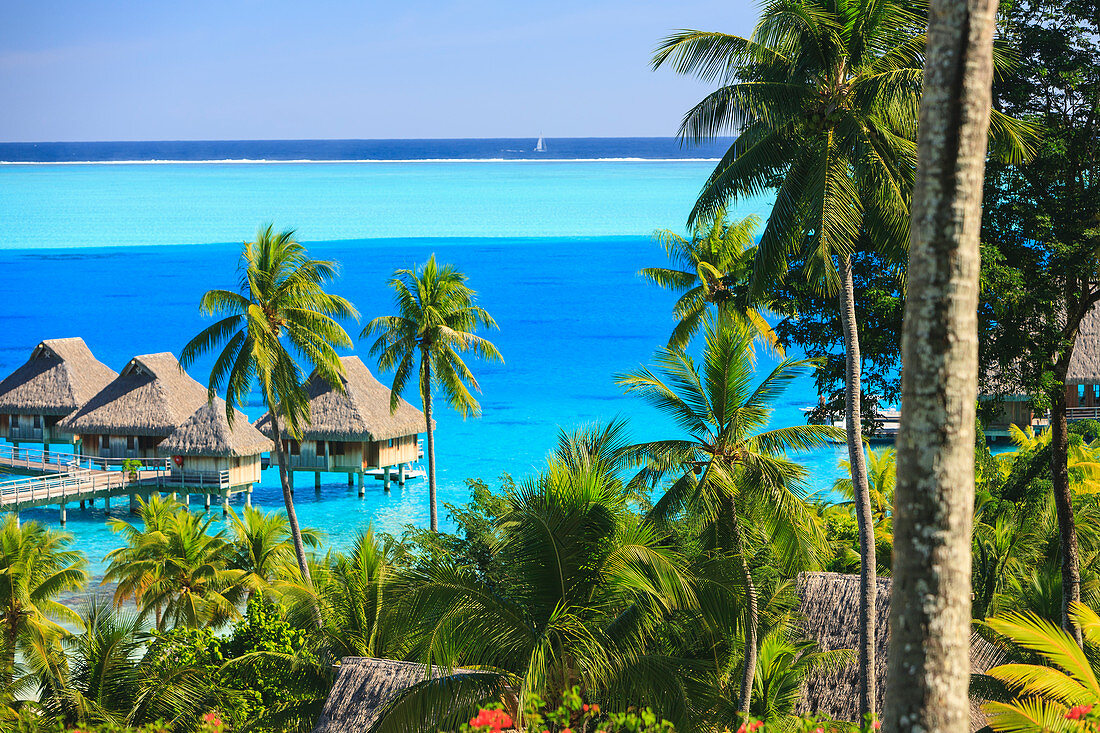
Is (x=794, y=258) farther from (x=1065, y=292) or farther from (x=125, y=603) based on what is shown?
(x=125, y=603)

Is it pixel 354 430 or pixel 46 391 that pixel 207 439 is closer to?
pixel 354 430

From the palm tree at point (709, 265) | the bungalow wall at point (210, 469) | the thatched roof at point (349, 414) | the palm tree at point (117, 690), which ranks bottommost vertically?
the palm tree at point (117, 690)

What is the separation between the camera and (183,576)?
22.2 m

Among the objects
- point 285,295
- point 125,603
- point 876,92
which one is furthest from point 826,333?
point 125,603

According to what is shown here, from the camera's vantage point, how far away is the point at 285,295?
22578 mm

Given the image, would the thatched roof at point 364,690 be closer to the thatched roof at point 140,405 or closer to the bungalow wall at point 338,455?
the bungalow wall at point 338,455

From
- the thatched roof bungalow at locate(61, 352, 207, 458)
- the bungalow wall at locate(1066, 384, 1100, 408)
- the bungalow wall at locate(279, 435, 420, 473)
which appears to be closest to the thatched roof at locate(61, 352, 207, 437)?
the thatched roof bungalow at locate(61, 352, 207, 458)

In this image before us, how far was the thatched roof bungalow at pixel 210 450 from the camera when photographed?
38469 millimetres

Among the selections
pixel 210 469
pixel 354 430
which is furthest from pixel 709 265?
pixel 210 469

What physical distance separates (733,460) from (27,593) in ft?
45.5

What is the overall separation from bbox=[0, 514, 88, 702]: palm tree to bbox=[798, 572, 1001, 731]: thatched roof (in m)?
12.3

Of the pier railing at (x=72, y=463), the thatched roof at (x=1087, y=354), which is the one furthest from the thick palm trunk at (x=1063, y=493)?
the pier railing at (x=72, y=463)

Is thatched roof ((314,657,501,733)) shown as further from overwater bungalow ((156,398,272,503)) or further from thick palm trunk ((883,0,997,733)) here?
overwater bungalow ((156,398,272,503))

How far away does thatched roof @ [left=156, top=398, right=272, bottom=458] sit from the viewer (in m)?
38.4
